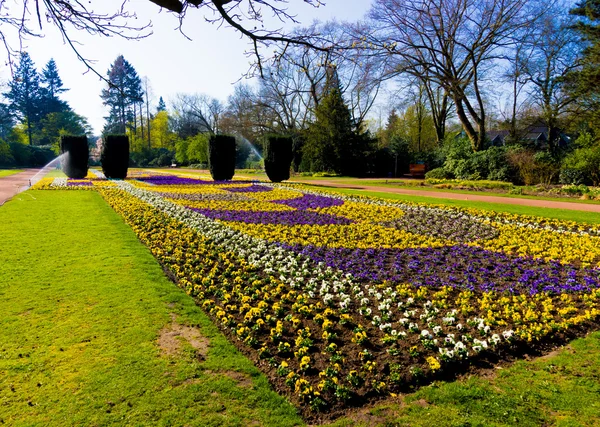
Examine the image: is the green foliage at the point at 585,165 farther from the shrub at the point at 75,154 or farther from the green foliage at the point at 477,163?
the shrub at the point at 75,154

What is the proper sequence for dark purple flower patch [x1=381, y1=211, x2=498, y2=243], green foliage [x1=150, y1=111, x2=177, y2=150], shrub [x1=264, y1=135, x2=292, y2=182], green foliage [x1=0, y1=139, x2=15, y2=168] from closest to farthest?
dark purple flower patch [x1=381, y1=211, x2=498, y2=243] < shrub [x1=264, y1=135, x2=292, y2=182] < green foliage [x1=0, y1=139, x2=15, y2=168] < green foliage [x1=150, y1=111, x2=177, y2=150]

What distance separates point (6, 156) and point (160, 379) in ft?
142

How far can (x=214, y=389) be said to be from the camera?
268 centimetres

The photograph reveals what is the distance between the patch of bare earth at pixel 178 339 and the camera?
125 inches

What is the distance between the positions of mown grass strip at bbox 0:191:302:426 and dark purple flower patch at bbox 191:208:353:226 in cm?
400

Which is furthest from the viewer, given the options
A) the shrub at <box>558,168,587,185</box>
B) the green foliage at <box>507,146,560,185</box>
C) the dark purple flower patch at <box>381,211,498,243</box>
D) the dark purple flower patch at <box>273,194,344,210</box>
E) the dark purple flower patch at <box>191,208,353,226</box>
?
the green foliage at <box>507,146,560,185</box>

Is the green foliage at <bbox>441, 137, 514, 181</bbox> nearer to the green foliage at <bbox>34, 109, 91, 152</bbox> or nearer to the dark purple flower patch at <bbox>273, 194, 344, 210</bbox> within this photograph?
the dark purple flower patch at <bbox>273, 194, 344, 210</bbox>

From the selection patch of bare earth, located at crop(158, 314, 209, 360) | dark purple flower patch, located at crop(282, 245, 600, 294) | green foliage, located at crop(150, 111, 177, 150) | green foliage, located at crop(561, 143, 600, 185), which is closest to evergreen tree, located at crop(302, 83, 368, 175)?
green foliage, located at crop(561, 143, 600, 185)

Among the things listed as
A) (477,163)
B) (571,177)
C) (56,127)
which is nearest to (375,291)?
(571,177)

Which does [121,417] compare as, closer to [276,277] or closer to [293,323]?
[293,323]

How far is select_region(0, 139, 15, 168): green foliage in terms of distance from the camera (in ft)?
117

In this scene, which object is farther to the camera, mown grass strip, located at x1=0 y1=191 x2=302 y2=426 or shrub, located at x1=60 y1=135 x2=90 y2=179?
shrub, located at x1=60 y1=135 x2=90 y2=179

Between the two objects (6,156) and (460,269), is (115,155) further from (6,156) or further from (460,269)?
(460,269)

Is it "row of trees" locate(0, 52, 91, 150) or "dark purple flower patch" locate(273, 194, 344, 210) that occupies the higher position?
"row of trees" locate(0, 52, 91, 150)
